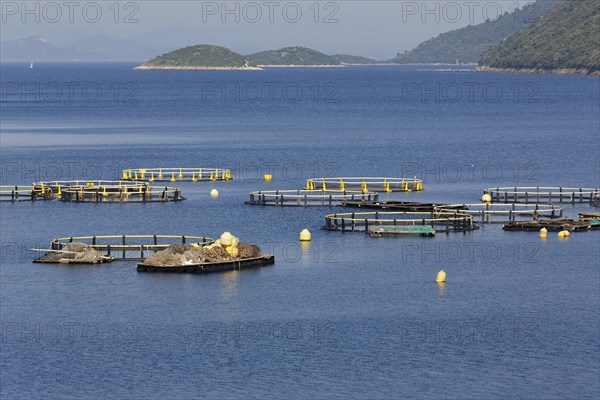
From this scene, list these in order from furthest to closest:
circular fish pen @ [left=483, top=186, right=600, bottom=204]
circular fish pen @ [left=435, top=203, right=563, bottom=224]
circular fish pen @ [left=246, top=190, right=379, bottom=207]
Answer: circular fish pen @ [left=483, top=186, right=600, bottom=204]
circular fish pen @ [left=246, top=190, right=379, bottom=207]
circular fish pen @ [left=435, top=203, right=563, bottom=224]

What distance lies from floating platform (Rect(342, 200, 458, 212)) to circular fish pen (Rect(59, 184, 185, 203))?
61.0 feet

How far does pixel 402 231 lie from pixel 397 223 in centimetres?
252

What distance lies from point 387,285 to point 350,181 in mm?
61628

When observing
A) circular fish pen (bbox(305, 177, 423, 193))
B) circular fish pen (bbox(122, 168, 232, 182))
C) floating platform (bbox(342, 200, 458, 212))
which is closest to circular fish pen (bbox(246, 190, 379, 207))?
floating platform (bbox(342, 200, 458, 212))

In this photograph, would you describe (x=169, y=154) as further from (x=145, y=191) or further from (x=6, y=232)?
(x=6, y=232)

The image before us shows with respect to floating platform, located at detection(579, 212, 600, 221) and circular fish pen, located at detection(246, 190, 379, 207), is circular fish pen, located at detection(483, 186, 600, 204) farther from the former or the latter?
circular fish pen, located at detection(246, 190, 379, 207)

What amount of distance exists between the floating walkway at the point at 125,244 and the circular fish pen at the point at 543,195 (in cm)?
3644

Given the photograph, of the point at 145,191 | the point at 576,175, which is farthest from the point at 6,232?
the point at 576,175

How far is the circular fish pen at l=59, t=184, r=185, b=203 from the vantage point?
128 m

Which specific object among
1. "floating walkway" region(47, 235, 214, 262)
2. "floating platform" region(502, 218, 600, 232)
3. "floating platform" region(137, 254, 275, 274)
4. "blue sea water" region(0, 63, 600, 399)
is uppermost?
"floating platform" region(502, 218, 600, 232)

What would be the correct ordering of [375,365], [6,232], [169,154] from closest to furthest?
[375,365] < [6,232] < [169,154]

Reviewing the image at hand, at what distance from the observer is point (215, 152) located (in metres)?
194

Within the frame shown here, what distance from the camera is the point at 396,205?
118 meters

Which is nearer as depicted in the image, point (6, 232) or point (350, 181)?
point (6, 232)
